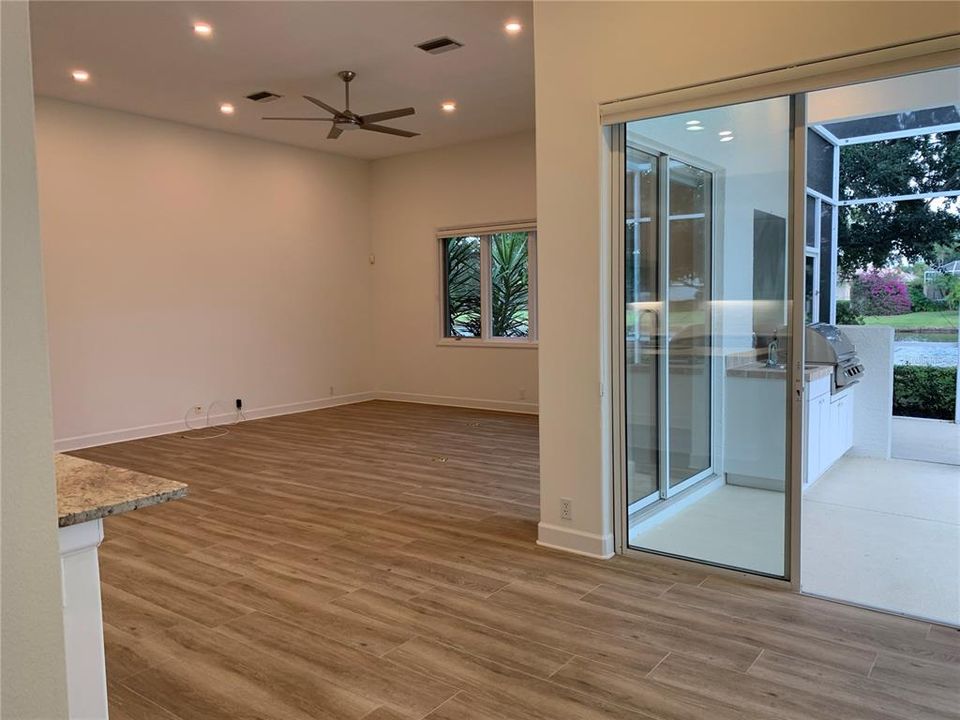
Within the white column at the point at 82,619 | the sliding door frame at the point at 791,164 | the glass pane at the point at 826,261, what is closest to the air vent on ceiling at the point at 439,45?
the sliding door frame at the point at 791,164

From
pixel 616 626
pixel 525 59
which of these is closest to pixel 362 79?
pixel 525 59

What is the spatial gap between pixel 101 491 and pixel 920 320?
7.07m

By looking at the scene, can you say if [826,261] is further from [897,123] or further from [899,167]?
[897,123]

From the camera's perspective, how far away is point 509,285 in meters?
8.55

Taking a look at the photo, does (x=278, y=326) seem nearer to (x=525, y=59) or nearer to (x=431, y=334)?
(x=431, y=334)

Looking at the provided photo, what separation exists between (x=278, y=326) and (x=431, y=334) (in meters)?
1.94

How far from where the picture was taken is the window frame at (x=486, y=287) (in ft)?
27.0

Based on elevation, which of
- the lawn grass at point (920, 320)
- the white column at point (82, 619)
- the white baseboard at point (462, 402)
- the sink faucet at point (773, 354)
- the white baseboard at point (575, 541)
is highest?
the lawn grass at point (920, 320)

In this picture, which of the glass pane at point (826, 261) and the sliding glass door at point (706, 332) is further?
the glass pane at point (826, 261)

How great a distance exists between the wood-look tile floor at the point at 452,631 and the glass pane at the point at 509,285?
4203 millimetres

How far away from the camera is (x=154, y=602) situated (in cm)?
312

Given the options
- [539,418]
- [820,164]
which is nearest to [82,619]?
[539,418]

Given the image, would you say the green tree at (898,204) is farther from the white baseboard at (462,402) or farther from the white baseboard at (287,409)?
the white baseboard at (287,409)

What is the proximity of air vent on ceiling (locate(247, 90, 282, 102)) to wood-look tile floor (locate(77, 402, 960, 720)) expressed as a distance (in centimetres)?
380
